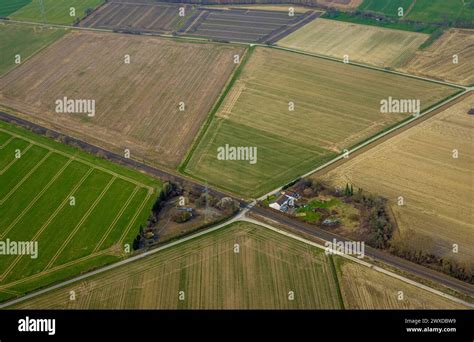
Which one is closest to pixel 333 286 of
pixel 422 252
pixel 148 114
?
pixel 422 252

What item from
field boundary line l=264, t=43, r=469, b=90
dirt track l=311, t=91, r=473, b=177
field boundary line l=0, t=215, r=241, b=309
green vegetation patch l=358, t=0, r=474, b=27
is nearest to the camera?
field boundary line l=0, t=215, r=241, b=309

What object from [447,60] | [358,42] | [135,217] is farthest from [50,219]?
[447,60]

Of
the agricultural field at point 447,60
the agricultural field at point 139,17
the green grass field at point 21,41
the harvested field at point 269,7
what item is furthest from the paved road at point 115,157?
the harvested field at point 269,7

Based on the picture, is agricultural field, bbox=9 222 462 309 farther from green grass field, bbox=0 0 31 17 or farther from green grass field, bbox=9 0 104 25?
green grass field, bbox=0 0 31 17

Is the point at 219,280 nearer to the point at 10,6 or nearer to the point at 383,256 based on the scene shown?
the point at 383,256

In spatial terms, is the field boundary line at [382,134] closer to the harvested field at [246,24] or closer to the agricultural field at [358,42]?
the agricultural field at [358,42]

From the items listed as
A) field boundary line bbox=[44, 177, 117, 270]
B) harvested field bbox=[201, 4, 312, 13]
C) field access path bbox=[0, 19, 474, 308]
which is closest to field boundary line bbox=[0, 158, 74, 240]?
field access path bbox=[0, 19, 474, 308]

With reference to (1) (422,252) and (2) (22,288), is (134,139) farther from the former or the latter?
(1) (422,252)
